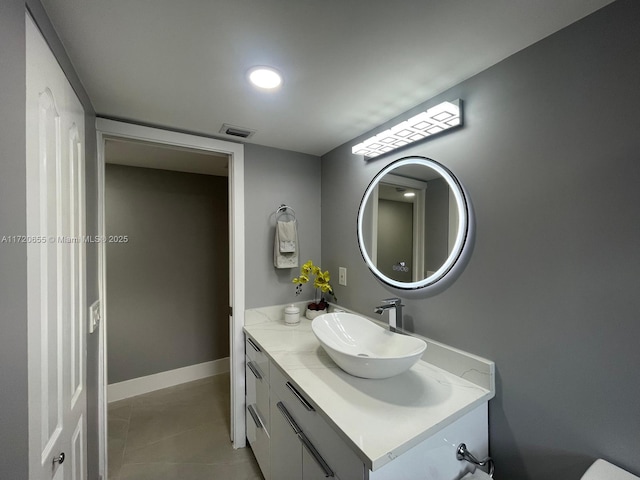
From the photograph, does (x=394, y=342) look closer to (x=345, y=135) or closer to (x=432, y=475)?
(x=432, y=475)

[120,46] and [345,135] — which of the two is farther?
[345,135]

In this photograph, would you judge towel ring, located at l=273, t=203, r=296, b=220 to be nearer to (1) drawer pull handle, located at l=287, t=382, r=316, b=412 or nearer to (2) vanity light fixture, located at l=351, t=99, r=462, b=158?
(2) vanity light fixture, located at l=351, t=99, r=462, b=158

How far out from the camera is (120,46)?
0.96 m

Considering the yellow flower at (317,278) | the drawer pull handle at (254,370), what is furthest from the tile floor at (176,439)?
the yellow flower at (317,278)

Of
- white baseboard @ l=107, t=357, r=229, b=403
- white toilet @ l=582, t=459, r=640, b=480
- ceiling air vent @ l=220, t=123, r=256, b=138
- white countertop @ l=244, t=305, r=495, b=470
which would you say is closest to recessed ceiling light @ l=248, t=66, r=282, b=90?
ceiling air vent @ l=220, t=123, r=256, b=138

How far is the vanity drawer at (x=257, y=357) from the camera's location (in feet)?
4.88

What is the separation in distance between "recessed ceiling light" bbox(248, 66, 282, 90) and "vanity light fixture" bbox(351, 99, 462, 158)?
23.4 inches

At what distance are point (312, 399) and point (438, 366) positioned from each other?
0.64 meters

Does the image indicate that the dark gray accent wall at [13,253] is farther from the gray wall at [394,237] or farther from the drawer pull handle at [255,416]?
the gray wall at [394,237]

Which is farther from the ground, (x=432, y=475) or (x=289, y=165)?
(x=289, y=165)

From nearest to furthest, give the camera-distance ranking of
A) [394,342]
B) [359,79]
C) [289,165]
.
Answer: [359,79] < [394,342] < [289,165]

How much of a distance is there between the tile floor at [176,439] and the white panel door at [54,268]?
0.75 m

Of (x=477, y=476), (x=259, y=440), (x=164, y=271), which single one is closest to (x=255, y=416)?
(x=259, y=440)

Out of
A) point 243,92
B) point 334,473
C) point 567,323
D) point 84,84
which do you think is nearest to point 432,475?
point 334,473
